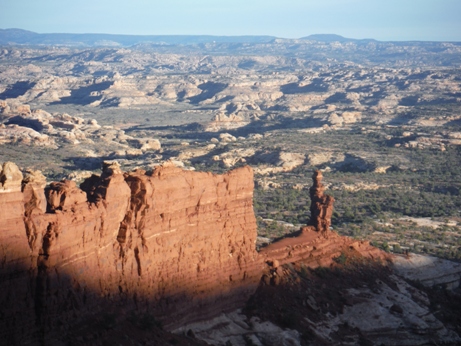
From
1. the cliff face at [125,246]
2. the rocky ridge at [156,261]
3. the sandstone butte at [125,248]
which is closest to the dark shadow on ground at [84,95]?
the rocky ridge at [156,261]

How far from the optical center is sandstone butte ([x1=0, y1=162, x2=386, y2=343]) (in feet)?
62.9

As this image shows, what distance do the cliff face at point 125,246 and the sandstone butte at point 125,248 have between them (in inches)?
1.2

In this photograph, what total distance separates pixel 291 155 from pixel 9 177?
73340 millimetres

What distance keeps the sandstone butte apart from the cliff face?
0.10 feet

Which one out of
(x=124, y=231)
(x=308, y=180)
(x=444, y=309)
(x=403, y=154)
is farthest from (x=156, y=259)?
(x=403, y=154)

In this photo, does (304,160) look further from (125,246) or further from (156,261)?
(125,246)

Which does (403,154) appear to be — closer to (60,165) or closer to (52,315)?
(60,165)

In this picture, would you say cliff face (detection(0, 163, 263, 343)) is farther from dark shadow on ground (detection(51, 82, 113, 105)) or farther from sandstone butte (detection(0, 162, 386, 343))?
dark shadow on ground (detection(51, 82, 113, 105))

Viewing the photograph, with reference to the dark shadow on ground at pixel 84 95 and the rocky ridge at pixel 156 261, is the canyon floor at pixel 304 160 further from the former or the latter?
the dark shadow on ground at pixel 84 95

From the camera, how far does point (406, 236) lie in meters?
53.4

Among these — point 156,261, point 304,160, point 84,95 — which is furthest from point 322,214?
point 84,95

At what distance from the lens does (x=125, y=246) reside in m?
23.3

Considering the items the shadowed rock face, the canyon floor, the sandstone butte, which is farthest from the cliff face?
the shadowed rock face

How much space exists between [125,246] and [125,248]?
67mm
